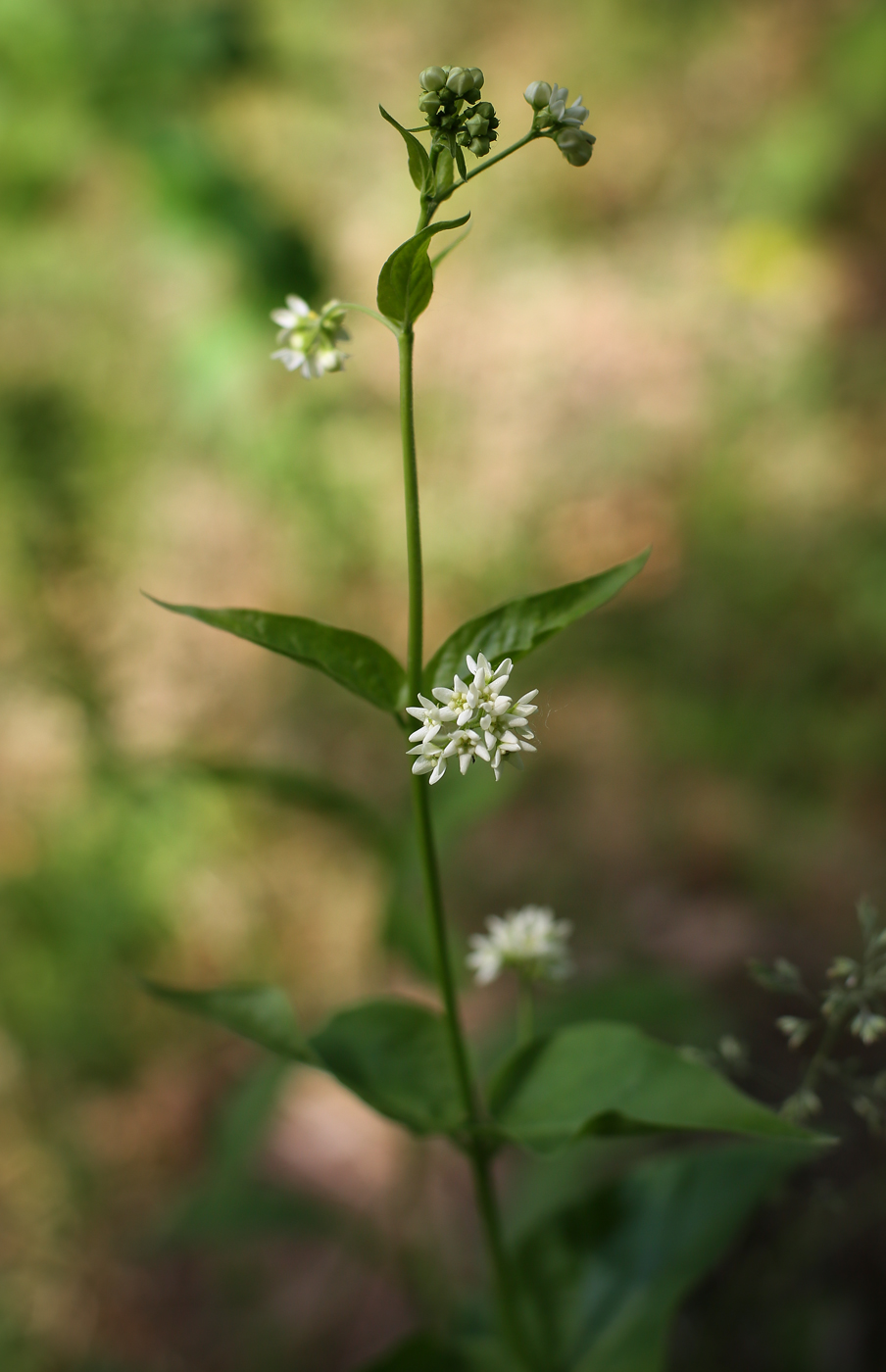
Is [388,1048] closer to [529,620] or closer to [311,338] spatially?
[529,620]

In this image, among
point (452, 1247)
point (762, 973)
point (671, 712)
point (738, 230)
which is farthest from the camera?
point (738, 230)

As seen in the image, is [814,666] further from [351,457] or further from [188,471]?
[188,471]

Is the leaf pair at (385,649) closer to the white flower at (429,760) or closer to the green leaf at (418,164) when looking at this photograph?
the white flower at (429,760)

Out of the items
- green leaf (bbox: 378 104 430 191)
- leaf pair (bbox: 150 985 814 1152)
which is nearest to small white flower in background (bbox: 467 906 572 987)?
leaf pair (bbox: 150 985 814 1152)

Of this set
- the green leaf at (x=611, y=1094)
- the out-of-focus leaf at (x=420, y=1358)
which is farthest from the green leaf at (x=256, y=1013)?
the out-of-focus leaf at (x=420, y=1358)

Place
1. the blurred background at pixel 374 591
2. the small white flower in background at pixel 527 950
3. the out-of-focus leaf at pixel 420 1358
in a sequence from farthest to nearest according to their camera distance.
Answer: the blurred background at pixel 374 591 < the small white flower in background at pixel 527 950 < the out-of-focus leaf at pixel 420 1358

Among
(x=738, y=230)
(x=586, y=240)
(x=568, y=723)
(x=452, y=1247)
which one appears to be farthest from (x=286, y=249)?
(x=452, y=1247)
